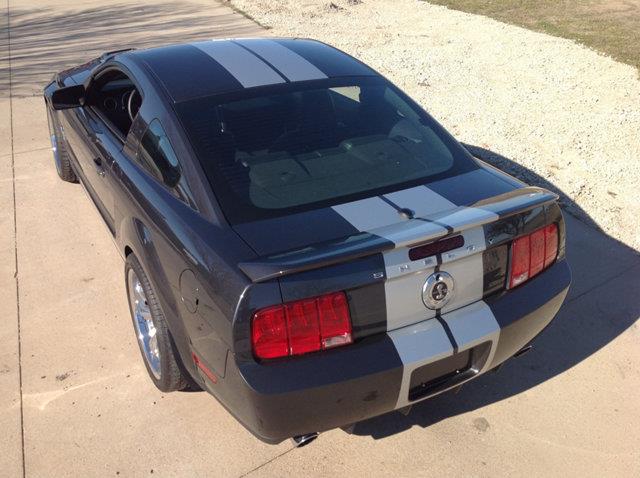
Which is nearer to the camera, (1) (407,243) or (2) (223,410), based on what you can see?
(1) (407,243)

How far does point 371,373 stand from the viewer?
A: 91.3 inches

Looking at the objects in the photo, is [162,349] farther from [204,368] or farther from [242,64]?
[242,64]

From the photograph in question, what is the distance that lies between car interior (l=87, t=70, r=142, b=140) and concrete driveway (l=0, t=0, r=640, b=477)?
0.93 metres

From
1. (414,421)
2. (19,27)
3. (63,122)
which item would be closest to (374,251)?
(414,421)

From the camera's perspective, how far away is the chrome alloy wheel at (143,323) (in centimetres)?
316

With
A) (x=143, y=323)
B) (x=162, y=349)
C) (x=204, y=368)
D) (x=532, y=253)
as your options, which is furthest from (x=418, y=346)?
(x=143, y=323)

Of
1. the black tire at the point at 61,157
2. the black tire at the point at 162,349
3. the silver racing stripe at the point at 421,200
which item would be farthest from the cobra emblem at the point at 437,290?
the black tire at the point at 61,157

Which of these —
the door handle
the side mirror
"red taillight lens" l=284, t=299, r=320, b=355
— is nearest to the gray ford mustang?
"red taillight lens" l=284, t=299, r=320, b=355

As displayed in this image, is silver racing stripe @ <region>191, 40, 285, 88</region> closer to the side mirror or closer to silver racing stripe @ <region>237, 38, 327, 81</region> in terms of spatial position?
silver racing stripe @ <region>237, 38, 327, 81</region>

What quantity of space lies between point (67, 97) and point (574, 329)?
3277 mm

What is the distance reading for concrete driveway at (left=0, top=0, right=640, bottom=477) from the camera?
2.79m

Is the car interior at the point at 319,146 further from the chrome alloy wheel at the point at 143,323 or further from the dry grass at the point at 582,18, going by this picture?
the dry grass at the point at 582,18

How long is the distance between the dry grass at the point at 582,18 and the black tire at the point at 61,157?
22.2 feet

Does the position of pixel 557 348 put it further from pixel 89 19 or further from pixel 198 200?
pixel 89 19
